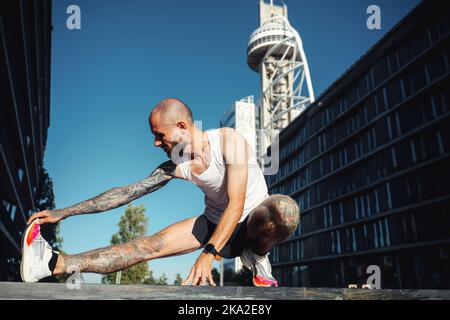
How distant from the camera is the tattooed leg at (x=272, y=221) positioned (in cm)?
292

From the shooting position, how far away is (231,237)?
10.9 ft

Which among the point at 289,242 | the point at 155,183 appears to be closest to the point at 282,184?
the point at 289,242

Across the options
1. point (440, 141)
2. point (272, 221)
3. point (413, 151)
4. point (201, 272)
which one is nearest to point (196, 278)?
point (201, 272)

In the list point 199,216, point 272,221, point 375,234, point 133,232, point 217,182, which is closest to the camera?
point 272,221

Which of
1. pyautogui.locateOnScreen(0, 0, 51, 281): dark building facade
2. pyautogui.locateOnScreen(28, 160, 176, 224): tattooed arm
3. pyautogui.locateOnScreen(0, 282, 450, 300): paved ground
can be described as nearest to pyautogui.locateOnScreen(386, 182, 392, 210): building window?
pyautogui.locateOnScreen(0, 0, 51, 281): dark building facade

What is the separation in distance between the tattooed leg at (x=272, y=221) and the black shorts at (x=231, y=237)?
0.39 ft

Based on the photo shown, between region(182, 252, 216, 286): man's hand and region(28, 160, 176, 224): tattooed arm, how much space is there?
133 centimetres

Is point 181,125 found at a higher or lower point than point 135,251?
higher

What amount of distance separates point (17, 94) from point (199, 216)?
1538cm

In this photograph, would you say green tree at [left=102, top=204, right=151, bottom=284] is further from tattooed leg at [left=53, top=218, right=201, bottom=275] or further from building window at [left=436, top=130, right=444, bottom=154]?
tattooed leg at [left=53, top=218, right=201, bottom=275]

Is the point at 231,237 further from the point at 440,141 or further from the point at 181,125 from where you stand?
the point at 440,141

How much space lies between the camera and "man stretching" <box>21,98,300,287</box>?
8.85ft

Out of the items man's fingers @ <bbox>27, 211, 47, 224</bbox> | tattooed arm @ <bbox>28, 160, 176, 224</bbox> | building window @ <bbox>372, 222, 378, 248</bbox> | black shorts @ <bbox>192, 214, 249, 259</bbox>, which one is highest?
building window @ <bbox>372, 222, 378, 248</bbox>

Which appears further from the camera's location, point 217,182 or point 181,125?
point 217,182
